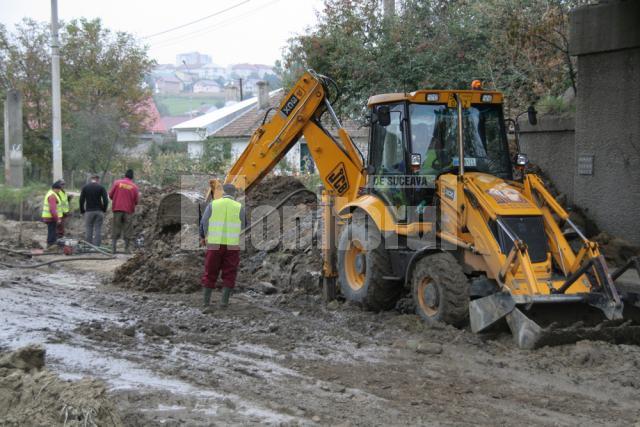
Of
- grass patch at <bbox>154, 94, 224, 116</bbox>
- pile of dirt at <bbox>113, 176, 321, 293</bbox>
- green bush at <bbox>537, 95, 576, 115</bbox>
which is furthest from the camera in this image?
grass patch at <bbox>154, 94, 224, 116</bbox>

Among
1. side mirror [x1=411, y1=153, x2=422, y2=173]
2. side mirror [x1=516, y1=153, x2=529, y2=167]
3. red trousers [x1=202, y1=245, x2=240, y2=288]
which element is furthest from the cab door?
red trousers [x1=202, y1=245, x2=240, y2=288]

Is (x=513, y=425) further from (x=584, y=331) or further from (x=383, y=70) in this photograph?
(x=383, y=70)

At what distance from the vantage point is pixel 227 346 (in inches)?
333

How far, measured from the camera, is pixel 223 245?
35.1 feet

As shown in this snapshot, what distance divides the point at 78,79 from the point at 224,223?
28.1 metres

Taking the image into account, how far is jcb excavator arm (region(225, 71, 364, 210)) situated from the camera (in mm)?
11102

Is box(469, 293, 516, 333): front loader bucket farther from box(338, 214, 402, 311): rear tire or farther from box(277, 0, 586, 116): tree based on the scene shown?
box(277, 0, 586, 116): tree

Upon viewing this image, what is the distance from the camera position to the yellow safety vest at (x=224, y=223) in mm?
10633

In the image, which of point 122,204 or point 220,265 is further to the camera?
point 122,204

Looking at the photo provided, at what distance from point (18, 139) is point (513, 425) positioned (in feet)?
84.8

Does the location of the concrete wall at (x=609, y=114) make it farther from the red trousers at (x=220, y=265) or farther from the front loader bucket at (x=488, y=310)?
the red trousers at (x=220, y=265)

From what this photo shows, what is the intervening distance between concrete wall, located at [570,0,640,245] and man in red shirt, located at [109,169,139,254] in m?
8.90

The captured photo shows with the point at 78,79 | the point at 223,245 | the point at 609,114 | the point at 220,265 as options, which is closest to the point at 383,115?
the point at 223,245

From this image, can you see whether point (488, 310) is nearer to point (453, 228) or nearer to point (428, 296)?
point (428, 296)
